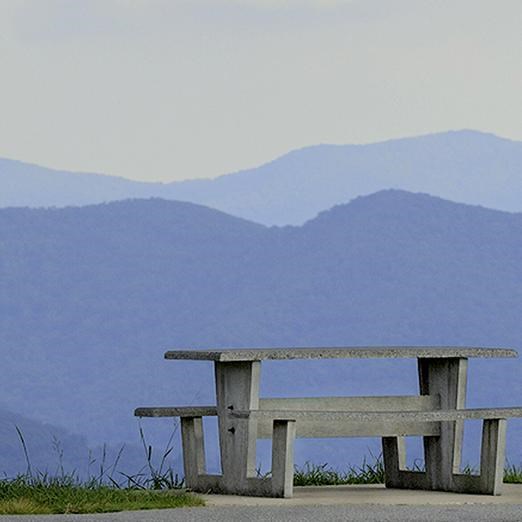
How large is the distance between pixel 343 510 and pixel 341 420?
1.19m

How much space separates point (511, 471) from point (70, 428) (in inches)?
1018

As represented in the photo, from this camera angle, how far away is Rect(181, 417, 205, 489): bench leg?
9.67m

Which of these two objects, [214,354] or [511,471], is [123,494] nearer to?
[214,354]

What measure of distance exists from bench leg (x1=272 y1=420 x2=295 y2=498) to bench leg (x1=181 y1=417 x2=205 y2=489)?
2.80 ft

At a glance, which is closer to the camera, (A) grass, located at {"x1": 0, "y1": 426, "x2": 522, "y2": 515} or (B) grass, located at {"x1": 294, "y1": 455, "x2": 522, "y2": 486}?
(A) grass, located at {"x1": 0, "y1": 426, "x2": 522, "y2": 515}

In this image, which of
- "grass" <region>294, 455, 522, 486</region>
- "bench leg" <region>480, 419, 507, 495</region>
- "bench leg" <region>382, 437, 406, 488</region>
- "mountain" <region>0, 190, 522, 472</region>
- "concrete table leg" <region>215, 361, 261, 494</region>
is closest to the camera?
"concrete table leg" <region>215, 361, 261, 494</region>

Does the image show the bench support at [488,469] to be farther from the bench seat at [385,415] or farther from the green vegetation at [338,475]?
the green vegetation at [338,475]

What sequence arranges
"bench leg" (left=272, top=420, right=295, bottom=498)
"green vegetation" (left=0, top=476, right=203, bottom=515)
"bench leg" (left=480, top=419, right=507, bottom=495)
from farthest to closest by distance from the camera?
1. "bench leg" (left=480, top=419, right=507, bottom=495)
2. "bench leg" (left=272, top=420, right=295, bottom=498)
3. "green vegetation" (left=0, top=476, right=203, bottom=515)

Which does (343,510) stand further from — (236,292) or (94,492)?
(236,292)

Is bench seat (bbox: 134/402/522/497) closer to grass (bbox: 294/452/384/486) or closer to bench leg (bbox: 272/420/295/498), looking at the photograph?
bench leg (bbox: 272/420/295/498)

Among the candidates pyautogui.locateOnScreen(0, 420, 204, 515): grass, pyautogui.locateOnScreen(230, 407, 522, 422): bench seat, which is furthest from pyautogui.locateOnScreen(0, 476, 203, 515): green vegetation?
pyautogui.locateOnScreen(230, 407, 522, 422): bench seat

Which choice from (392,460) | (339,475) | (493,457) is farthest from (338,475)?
(493,457)

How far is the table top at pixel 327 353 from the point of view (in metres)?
8.96

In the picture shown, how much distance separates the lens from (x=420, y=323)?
4266 centimetres
